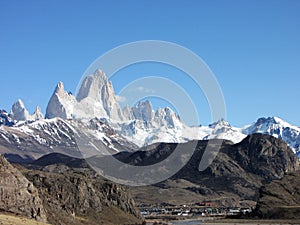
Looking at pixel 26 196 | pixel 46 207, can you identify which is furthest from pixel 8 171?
pixel 46 207

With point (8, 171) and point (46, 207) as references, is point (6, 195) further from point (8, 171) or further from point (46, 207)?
point (46, 207)

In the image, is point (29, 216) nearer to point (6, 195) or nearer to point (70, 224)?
point (6, 195)

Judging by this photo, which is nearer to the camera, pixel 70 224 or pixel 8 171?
pixel 8 171

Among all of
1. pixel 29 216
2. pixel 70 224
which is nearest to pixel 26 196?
pixel 29 216

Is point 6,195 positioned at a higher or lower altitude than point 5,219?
higher

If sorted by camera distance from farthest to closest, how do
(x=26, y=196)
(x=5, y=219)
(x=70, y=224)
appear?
(x=70, y=224) < (x=26, y=196) < (x=5, y=219)

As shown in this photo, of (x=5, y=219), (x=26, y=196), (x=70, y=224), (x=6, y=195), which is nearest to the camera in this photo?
(x=5, y=219)
